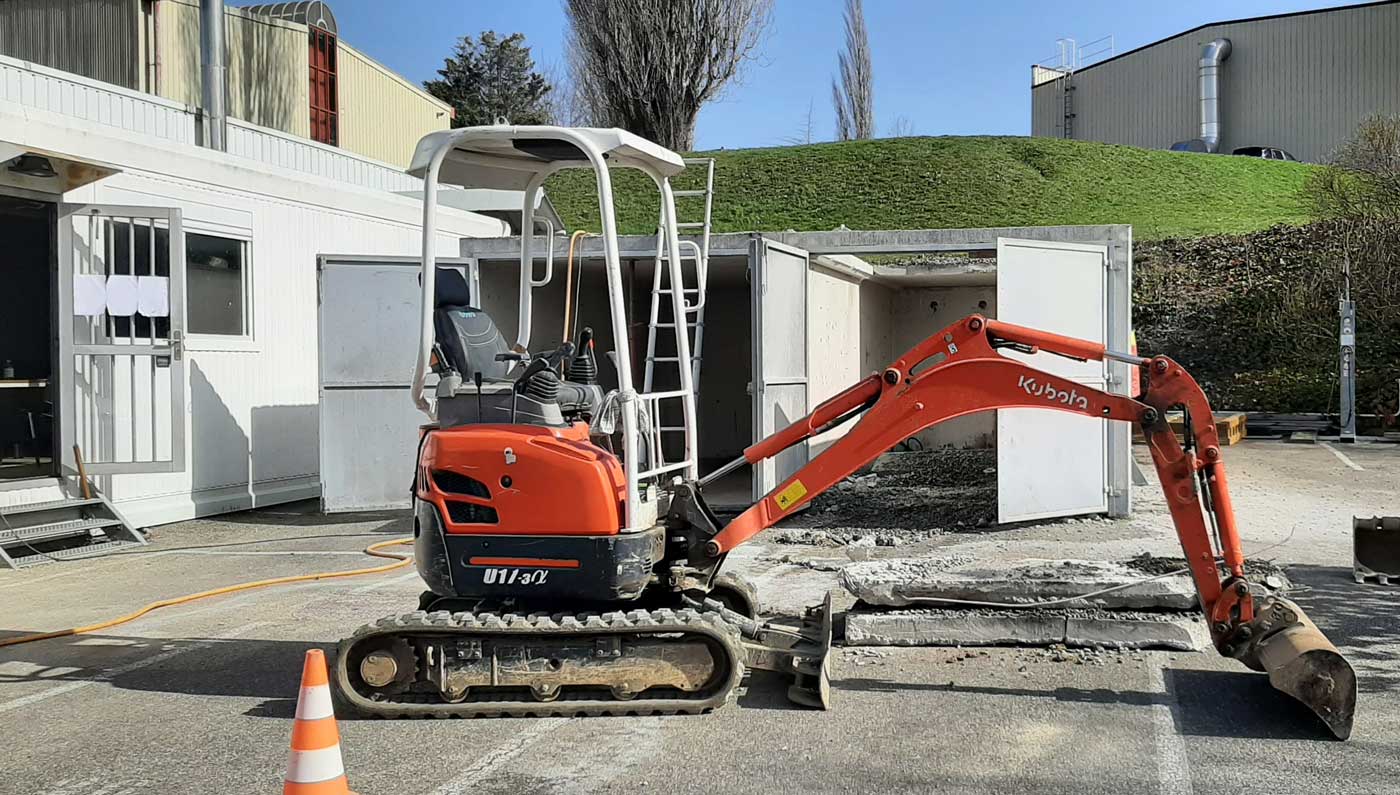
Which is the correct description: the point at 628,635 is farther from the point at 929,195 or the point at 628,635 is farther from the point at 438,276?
the point at 929,195

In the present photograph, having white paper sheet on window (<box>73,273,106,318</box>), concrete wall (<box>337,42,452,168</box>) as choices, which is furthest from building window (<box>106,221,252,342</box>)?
concrete wall (<box>337,42,452,168</box>)

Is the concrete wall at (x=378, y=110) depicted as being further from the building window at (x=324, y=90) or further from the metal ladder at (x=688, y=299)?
the metal ladder at (x=688, y=299)

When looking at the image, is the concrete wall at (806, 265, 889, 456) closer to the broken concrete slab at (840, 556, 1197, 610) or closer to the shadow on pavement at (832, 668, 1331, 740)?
the broken concrete slab at (840, 556, 1197, 610)

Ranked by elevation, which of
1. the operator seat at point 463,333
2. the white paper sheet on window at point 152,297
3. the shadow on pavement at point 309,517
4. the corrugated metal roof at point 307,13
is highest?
the corrugated metal roof at point 307,13

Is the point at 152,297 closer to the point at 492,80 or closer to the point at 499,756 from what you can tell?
the point at 499,756

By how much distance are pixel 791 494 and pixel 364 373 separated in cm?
797

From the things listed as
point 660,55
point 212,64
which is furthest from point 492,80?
point 212,64

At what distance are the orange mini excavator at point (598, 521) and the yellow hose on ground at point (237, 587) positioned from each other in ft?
9.57

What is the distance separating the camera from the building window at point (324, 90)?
2798 cm

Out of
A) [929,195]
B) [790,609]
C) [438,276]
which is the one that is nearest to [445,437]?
[438,276]

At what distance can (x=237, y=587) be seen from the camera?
9242 mm

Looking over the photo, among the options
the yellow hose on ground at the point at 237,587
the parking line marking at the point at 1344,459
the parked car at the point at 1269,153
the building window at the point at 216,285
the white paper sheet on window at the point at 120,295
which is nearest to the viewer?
the yellow hose on ground at the point at 237,587

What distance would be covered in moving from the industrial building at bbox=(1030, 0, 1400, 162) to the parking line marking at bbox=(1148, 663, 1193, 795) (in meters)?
38.5

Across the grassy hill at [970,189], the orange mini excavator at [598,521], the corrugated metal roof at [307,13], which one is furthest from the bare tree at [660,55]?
the orange mini excavator at [598,521]
